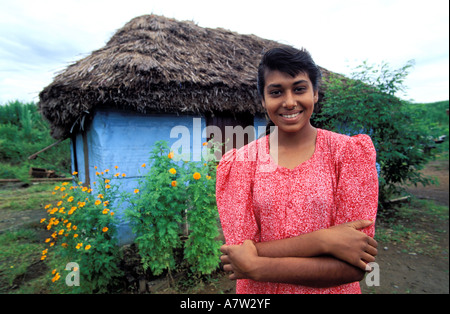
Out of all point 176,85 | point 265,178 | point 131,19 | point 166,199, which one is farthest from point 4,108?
point 265,178

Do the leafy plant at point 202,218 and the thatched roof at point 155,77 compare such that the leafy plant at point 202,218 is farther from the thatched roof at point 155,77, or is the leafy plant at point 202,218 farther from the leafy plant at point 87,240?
the thatched roof at point 155,77

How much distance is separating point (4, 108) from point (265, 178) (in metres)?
21.7

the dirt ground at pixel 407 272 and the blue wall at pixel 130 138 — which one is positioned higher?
the blue wall at pixel 130 138

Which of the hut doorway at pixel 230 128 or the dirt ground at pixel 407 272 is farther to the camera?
the hut doorway at pixel 230 128

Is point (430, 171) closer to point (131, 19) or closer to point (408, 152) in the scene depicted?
point (408, 152)

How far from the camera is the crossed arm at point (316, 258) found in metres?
0.83

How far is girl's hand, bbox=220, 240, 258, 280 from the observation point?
0.89 metres

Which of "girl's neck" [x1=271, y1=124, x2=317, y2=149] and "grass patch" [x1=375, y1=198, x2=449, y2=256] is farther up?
"girl's neck" [x1=271, y1=124, x2=317, y2=149]

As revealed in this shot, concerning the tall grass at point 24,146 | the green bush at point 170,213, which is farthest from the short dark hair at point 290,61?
the tall grass at point 24,146

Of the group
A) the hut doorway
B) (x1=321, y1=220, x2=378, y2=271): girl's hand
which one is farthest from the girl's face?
the hut doorway

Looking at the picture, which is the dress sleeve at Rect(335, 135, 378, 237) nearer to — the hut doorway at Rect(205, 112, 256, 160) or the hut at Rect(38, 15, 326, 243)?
the hut at Rect(38, 15, 326, 243)

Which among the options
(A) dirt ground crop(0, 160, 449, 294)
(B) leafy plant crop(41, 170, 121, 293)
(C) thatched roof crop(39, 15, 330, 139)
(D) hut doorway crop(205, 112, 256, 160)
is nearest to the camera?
(B) leafy plant crop(41, 170, 121, 293)

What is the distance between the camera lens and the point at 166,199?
2.53 metres
